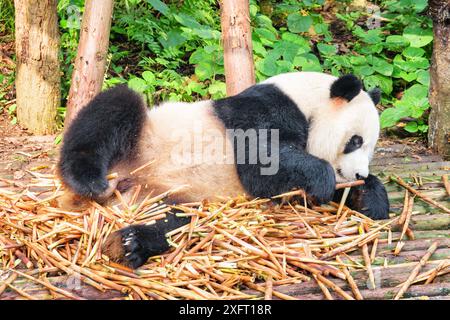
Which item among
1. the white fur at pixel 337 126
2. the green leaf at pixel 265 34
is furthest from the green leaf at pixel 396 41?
the white fur at pixel 337 126

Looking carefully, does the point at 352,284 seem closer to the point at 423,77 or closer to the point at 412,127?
the point at 412,127

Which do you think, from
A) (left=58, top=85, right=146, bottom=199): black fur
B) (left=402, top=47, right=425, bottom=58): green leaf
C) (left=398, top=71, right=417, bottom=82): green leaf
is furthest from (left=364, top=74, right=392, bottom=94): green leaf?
(left=58, top=85, right=146, bottom=199): black fur

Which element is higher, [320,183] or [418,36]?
[418,36]

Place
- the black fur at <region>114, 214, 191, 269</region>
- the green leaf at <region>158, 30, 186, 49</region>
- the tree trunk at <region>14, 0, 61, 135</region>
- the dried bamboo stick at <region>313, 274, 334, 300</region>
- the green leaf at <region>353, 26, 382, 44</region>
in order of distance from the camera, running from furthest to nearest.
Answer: the green leaf at <region>353, 26, 382, 44</region> → the green leaf at <region>158, 30, 186, 49</region> → the tree trunk at <region>14, 0, 61, 135</region> → the black fur at <region>114, 214, 191, 269</region> → the dried bamboo stick at <region>313, 274, 334, 300</region>

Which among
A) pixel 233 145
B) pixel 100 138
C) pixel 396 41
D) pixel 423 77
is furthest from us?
pixel 396 41

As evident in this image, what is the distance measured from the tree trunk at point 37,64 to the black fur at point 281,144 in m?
2.56

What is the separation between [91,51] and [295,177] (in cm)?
192

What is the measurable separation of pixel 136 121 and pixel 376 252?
1.46 meters

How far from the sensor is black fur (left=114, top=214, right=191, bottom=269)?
290cm

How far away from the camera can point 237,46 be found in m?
4.98

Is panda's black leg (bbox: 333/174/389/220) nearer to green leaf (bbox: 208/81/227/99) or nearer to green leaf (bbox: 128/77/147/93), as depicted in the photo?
green leaf (bbox: 208/81/227/99)

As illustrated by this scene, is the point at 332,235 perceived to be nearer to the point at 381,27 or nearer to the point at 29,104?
the point at 29,104

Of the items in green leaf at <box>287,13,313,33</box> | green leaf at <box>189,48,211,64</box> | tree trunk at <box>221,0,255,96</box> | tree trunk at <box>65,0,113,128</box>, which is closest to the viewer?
Answer: tree trunk at <box>65,0,113,128</box>

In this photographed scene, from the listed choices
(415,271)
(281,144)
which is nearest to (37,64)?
(281,144)
